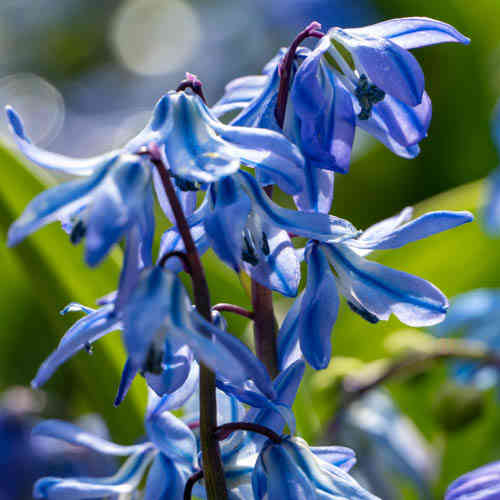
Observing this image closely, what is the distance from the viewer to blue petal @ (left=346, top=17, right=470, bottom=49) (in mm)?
414

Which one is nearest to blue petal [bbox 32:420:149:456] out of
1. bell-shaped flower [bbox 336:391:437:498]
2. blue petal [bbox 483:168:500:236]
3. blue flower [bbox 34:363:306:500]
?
blue flower [bbox 34:363:306:500]

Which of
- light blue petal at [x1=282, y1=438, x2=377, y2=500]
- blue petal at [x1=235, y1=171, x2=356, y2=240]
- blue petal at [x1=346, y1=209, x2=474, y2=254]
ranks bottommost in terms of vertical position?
light blue petal at [x1=282, y1=438, x2=377, y2=500]

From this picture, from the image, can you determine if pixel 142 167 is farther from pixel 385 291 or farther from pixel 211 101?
pixel 211 101

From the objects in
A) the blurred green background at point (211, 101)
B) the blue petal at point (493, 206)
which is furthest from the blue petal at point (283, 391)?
the blue petal at point (493, 206)

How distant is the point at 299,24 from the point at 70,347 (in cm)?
239

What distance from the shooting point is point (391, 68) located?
15.6 inches

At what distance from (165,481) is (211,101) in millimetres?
2107

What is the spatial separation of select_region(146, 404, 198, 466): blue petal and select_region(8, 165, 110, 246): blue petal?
0.13 metres

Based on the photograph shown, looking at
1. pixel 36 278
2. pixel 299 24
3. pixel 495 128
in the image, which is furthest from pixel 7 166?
pixel 299 24

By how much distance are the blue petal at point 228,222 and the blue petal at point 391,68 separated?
0.09 m

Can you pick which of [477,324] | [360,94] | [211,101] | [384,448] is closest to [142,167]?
[360,94]

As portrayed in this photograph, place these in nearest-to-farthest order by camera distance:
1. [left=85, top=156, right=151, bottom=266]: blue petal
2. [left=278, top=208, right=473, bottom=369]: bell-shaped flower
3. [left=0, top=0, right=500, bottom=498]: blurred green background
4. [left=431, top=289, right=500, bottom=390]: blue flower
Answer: [left=85, top=156, right=151, bottom=266]: blue petal
[left=278, top=208, right=473, bottom=369]: bell-shaped flower
[left=0, top=0, right=500, bottom=498]: blurred green background
[left=431, top=289, right=500, bottom=390]: blue flower

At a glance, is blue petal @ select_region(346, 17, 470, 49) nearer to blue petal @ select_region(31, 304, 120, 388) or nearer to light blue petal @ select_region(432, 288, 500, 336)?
blue petal @ select_region(31, 304, 120, 388)

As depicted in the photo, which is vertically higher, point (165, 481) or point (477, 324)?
point (165, 481)
